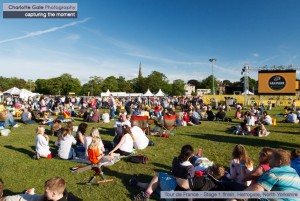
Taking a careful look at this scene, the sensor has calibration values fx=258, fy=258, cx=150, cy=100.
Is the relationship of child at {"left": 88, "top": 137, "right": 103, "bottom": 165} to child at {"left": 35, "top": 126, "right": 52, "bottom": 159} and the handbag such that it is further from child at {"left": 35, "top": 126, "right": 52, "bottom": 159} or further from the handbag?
child at {"left": 35, "top": 126, "right": 52, "bottom": 159}

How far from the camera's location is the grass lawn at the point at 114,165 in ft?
18.7

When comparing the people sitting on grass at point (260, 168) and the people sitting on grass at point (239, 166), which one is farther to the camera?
the people sitting on grass at point (239, 166)

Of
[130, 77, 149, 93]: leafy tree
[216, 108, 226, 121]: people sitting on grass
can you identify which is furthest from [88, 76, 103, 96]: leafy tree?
[216, 108, 226, 121]: people sitting on grass

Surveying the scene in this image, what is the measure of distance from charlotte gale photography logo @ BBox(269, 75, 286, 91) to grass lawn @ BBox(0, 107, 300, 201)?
66.2 ft

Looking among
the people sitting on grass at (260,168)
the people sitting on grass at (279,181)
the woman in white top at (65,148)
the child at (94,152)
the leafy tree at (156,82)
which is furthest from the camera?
the leafy tree at (156,82)

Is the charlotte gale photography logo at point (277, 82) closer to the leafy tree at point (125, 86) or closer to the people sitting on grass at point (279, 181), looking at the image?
the people sitting on grass at point (279, 181)

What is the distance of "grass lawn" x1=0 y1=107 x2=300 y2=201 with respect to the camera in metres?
5.70

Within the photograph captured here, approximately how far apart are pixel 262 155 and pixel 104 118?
12.8 m

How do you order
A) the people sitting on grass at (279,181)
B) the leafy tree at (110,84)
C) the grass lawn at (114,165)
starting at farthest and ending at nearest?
the leafy tree at (110,84) → the grass lawn at (114,165) → the people sitting on grass at (279,181)

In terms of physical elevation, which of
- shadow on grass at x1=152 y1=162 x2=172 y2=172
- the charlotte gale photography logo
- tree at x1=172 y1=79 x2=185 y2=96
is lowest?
shadow on grass at x1=152 y1=162 x2=172 y2=172

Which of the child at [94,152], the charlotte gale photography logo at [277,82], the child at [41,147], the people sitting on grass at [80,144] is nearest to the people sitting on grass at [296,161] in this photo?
the child at [94,152]

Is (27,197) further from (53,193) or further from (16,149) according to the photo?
(16,149)

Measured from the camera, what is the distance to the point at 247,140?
11.1m

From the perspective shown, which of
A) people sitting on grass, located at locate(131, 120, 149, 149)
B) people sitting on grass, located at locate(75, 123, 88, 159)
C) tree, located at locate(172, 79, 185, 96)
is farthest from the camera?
tree, located at locate(172, 79, 185, 96)
